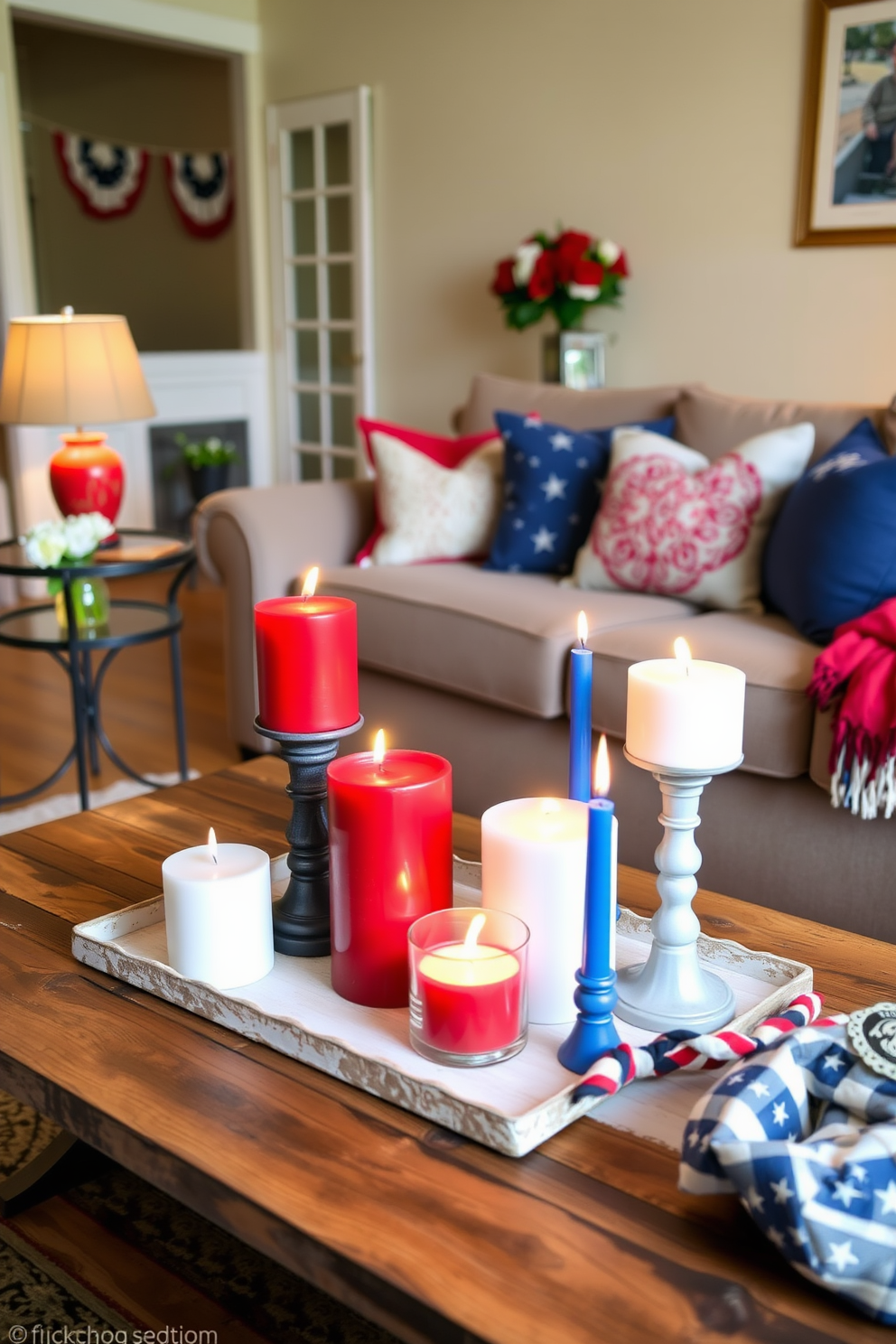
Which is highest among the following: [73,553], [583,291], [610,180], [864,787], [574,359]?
[610,180]

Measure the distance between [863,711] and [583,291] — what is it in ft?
7.94

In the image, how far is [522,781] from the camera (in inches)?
92.2

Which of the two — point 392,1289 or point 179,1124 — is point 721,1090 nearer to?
point 392,1289

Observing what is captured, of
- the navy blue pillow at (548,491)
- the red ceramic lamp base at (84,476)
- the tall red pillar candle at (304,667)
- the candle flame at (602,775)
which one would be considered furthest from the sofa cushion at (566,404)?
the candle flame at (602,775)

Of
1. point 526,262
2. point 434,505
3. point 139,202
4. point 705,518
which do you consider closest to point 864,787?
point 705,518

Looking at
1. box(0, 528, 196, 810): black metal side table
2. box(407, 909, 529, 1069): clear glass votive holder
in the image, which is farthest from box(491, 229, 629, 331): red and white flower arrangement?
box(407, 909, 529, 1069): clear glass votive holder

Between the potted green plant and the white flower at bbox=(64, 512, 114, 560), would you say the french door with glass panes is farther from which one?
the white flower at bbox=(64, 512, 114, 560)

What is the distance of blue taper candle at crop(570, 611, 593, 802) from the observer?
0.97 meters

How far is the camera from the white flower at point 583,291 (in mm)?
3826

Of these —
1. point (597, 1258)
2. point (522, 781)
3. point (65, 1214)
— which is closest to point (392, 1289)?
point (597, 1258)

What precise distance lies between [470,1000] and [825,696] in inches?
44.0

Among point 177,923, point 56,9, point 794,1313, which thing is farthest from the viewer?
point 56,9

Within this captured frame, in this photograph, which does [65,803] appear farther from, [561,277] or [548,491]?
[561,277]

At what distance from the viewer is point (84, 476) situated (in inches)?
103
